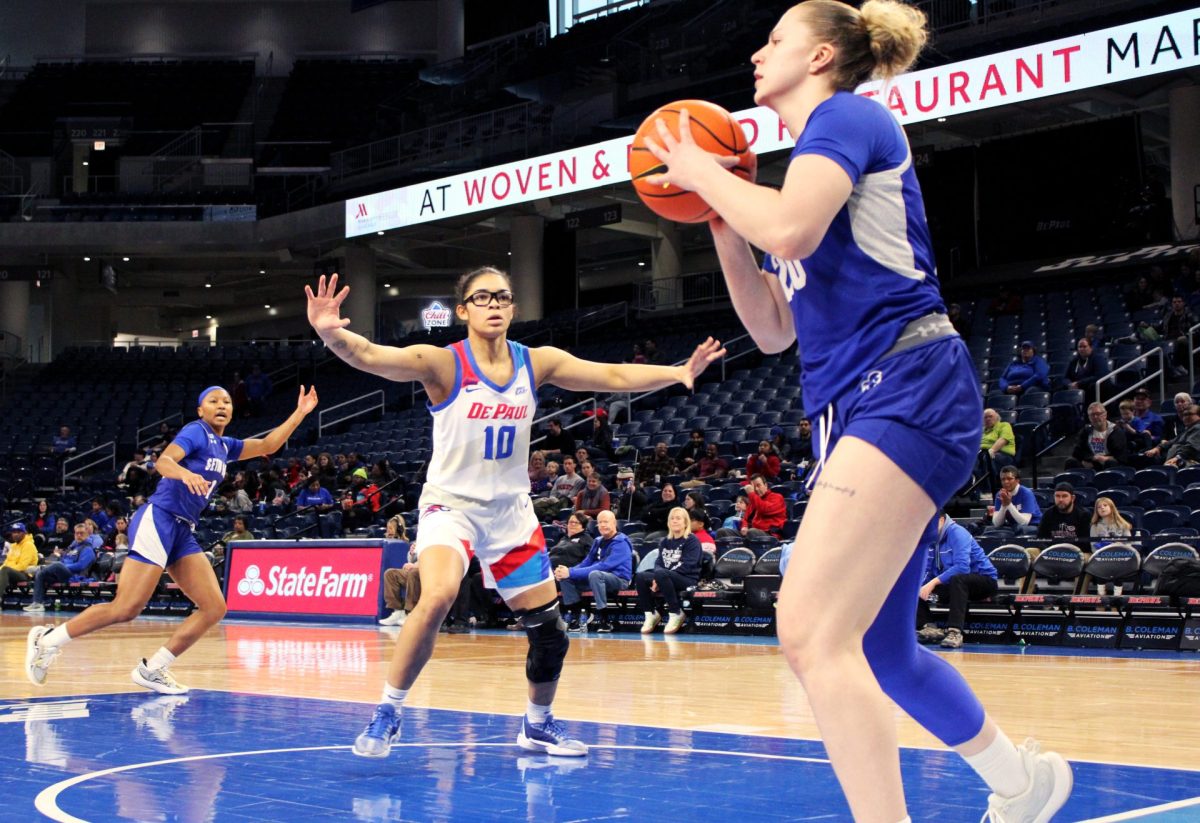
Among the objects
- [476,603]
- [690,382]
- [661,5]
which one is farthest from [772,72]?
[661,5]

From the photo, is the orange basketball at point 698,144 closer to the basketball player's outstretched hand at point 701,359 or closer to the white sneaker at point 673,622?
the basketball player's outstretched hand at point 701,359

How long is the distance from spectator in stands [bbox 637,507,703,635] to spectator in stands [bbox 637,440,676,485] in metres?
3.50

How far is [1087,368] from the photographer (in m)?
16.2

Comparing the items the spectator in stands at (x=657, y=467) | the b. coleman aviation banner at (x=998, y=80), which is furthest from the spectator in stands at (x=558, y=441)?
the b. coleman aviation banner at (x=998, y=80)

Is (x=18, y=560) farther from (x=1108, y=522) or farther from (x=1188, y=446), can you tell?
(x=1188, y=446)

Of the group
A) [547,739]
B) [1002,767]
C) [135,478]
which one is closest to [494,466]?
[547,739]

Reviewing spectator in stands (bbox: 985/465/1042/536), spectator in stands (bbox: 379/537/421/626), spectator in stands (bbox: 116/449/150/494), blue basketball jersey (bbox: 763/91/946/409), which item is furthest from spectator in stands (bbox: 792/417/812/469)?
blue basketball jersey (bbox: 763/91/946/409)

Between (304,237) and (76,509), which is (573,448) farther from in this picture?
(304,237)

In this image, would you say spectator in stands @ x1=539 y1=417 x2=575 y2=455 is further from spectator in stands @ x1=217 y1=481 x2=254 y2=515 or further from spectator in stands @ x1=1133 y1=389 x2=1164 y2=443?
spectator in stands @ x1=1133 y1=389 x2=1164 y2=443

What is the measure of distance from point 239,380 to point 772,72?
31.0 meters

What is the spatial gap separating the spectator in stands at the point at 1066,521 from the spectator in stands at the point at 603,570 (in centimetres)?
418

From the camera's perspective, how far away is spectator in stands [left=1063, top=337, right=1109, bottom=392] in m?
16.1

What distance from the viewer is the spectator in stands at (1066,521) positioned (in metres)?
12.2

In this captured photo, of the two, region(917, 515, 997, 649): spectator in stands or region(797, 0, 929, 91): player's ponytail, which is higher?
region(797, 0, 929, 91): player's ponytail
